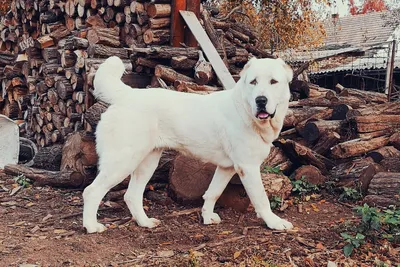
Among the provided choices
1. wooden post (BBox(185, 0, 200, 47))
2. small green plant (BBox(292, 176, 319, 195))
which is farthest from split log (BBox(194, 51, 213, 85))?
small green plant (BBox(292, 176, 319, 195))

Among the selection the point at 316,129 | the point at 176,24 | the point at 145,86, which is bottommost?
the point at 316,129

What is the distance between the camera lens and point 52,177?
601cm

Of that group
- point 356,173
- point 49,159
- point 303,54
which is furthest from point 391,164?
point 303,54

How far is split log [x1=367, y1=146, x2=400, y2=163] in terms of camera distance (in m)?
5.67

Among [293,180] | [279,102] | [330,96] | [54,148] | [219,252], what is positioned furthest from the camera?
[330,96]

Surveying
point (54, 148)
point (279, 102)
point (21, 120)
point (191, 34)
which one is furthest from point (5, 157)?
point (279, 102)

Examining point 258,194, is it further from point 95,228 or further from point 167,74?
point 167,74

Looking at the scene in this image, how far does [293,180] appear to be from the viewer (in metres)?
5.57

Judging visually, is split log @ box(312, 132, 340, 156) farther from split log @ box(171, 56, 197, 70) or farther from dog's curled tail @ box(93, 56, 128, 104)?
dog's curled tail @ box(93, 56, 128, 104)

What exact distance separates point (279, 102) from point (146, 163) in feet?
4.62

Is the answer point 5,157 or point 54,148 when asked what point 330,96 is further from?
point 5,157

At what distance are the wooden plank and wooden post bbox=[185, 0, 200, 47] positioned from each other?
0.43ft

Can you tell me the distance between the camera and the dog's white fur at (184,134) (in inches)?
165

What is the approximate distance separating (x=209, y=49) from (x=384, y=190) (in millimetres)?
3080
